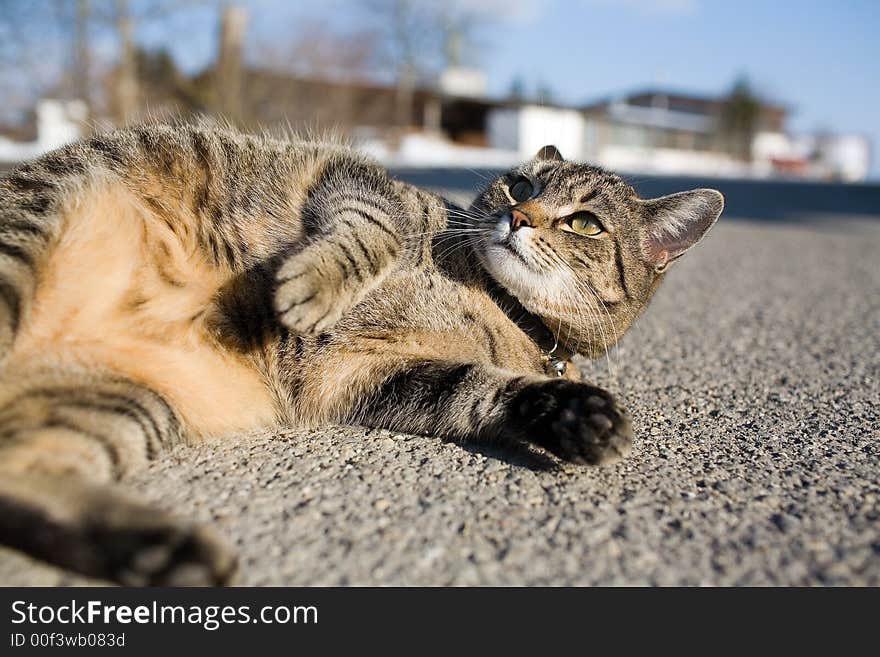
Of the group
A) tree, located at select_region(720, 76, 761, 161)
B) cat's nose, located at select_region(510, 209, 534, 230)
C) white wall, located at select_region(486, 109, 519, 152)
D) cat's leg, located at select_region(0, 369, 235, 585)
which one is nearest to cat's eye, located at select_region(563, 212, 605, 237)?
cat's nose, located at select_region(510, 209, 534, 230)

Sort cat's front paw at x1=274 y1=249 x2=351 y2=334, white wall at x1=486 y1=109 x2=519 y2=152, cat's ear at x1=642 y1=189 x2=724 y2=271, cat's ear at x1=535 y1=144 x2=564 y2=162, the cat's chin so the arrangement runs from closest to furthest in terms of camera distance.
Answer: cat's front paw at x1=274 y1=249 x2=351 y2=334 < the cat's chin < cat's ear at x1=642 y1=189 x2=724 y2=271 < cat's ear at x1=535 y1=144 x2=564 y2=162 < white wall at x1=486 y1=109 x2=519 y2=152

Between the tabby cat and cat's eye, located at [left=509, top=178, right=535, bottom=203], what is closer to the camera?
the tabby cat

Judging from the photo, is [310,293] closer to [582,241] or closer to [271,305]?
[271,305]

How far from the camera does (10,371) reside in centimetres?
157

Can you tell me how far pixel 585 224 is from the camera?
229 cm

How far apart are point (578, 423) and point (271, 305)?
3.03 ft

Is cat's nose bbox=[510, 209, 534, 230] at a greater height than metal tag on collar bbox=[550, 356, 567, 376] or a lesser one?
greater

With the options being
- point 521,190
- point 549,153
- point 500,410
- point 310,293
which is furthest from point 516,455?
point 549,153

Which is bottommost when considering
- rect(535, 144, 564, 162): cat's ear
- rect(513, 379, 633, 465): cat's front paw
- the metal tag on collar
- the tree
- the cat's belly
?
rect(513, 379, 633, 465): cat's front paw

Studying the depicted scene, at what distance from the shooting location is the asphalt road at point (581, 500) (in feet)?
4.18

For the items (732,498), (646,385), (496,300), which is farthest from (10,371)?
(646,385)

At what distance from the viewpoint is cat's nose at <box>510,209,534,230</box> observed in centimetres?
215

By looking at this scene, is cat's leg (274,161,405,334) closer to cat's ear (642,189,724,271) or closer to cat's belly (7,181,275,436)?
cat's belly (7,181,275,436)
